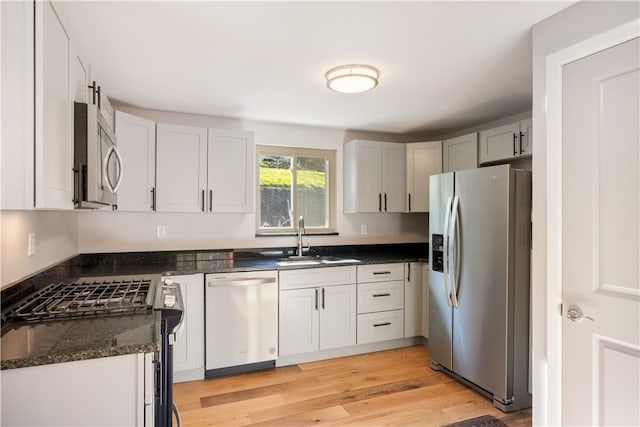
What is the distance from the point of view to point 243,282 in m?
3.04

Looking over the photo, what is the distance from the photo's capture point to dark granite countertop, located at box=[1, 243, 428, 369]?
4.05 ft

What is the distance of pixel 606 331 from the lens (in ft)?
4.92

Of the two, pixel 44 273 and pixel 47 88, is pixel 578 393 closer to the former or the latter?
pixel 47 88

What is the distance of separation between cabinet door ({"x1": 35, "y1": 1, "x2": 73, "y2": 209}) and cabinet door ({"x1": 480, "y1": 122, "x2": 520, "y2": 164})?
10.3ft

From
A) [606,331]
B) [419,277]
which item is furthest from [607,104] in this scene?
[419,277]

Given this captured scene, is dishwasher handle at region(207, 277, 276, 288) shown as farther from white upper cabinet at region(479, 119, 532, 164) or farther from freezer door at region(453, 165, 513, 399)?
white upper cabinet at region(479, 119, 532, 164)

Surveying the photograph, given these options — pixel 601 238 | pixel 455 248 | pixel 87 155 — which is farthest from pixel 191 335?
pixel 601 238

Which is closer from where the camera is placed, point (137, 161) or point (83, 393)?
point (83, 393)

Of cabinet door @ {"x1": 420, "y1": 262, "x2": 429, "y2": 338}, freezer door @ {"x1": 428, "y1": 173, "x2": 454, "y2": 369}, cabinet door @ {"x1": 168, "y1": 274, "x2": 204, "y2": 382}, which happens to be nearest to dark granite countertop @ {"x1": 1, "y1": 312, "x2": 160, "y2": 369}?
cabinet door @ {"x1": 168, "y1": 274, "x2": 204, "y2": 382}

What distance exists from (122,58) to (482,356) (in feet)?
10.1

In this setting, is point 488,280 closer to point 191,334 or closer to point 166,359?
point 166,359

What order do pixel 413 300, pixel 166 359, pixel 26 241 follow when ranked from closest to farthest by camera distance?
pixel 166 359 → pixel 26 241 → pixel 413 300

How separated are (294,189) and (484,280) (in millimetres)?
2101

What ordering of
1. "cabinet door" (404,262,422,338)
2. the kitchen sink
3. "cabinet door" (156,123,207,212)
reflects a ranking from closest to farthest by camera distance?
"cabinet door" (156,123,207,212) < the kitchen sink < "cabinet door" (404,262,422,338)
